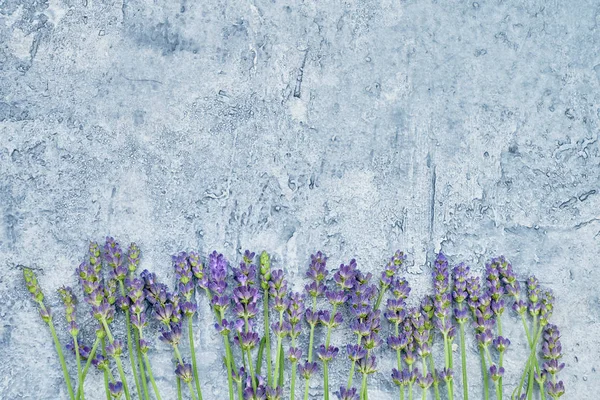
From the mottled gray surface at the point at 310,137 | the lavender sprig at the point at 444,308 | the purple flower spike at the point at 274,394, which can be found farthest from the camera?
the mottled gray surface at the point at 310,137

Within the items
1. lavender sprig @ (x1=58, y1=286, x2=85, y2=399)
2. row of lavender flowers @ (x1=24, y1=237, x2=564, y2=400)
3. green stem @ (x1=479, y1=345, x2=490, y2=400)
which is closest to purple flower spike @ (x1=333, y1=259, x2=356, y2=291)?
row of lavender flowers @ (x1=24, y1=237, x2=564, y2=400)

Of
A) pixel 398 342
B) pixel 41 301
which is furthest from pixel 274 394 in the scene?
pixel 41 301

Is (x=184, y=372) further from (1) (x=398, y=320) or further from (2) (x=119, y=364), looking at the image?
(1) (x=398, y=320)

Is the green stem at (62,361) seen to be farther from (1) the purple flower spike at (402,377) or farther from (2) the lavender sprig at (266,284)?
(1) the purple flower spike at (402,377)

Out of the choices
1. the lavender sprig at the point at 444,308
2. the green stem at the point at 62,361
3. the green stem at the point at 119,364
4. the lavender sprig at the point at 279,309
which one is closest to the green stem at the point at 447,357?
the lavender sprig at the point at 444,308

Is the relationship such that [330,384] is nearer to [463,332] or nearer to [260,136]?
[463,332]

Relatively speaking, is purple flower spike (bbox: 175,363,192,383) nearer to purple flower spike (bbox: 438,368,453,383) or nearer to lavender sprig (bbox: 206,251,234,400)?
lavender sprig (bbox: 206,251,234,400)
